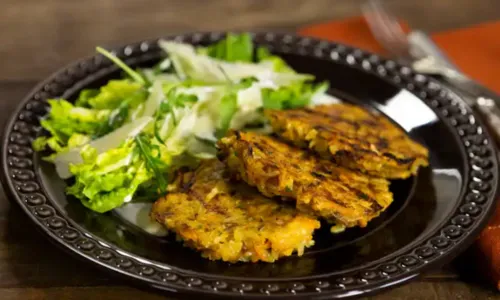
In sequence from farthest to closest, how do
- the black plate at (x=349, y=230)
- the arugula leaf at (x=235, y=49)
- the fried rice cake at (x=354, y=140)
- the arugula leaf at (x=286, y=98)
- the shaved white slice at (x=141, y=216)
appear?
the arugula leaf at (x=235, y=49), the arugula leaf at (x=286, y=98), the fried rice cake at (x=354, y=140), the shaved white slice at (x=141, y=216), the black plate at (x=349, y=230)

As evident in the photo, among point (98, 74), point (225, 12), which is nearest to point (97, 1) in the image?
point (225, 12)

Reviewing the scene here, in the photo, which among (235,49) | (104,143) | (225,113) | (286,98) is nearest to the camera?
(104,143)

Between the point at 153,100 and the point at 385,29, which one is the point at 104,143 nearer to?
the point at 153,100

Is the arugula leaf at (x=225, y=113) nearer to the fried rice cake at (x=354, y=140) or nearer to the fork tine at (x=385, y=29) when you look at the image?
the fried rice cake at (x=354, y=140)

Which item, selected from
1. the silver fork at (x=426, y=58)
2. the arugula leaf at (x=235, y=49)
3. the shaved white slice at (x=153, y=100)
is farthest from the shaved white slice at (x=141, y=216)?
the silver fork at (x=426, y=58)

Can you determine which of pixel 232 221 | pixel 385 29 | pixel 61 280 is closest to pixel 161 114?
pixel 232 221

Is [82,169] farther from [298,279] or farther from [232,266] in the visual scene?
[298,279]

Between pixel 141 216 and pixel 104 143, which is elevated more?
pixel 104 143
